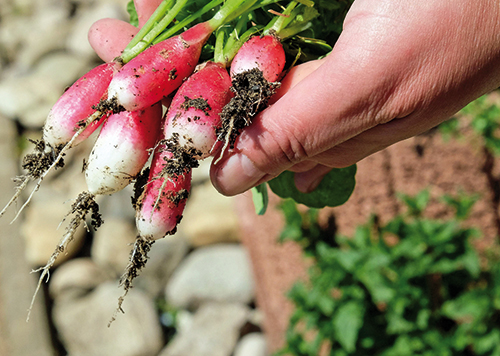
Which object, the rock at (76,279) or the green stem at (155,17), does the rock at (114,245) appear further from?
the green stem at (155,17)

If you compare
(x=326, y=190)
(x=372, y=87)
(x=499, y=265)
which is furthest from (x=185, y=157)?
(x=499, y=265)

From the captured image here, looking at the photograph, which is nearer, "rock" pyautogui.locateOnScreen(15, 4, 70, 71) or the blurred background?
the blurred background

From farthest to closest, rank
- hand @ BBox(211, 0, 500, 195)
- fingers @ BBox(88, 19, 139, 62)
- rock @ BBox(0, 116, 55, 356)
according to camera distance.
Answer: rock @ BBox(0, 116, 55, 356) < fingers @ BBox(88, 19, 139, 62) < hand @ BBox(211, 0, 500, 195)

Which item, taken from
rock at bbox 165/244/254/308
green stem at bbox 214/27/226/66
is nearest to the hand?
green stem at bbox 214/27/226/66

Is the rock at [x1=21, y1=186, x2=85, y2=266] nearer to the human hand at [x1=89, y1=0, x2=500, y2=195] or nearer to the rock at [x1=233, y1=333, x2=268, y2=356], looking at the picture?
the rock at [x1=233, y1=333, x2=268, y2=356]

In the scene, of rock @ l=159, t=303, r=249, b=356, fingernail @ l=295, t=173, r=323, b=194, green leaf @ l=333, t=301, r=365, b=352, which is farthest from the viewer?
rock @ l=159, t=303, r=249, b=356

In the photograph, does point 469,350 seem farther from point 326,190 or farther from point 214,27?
point 214,27
